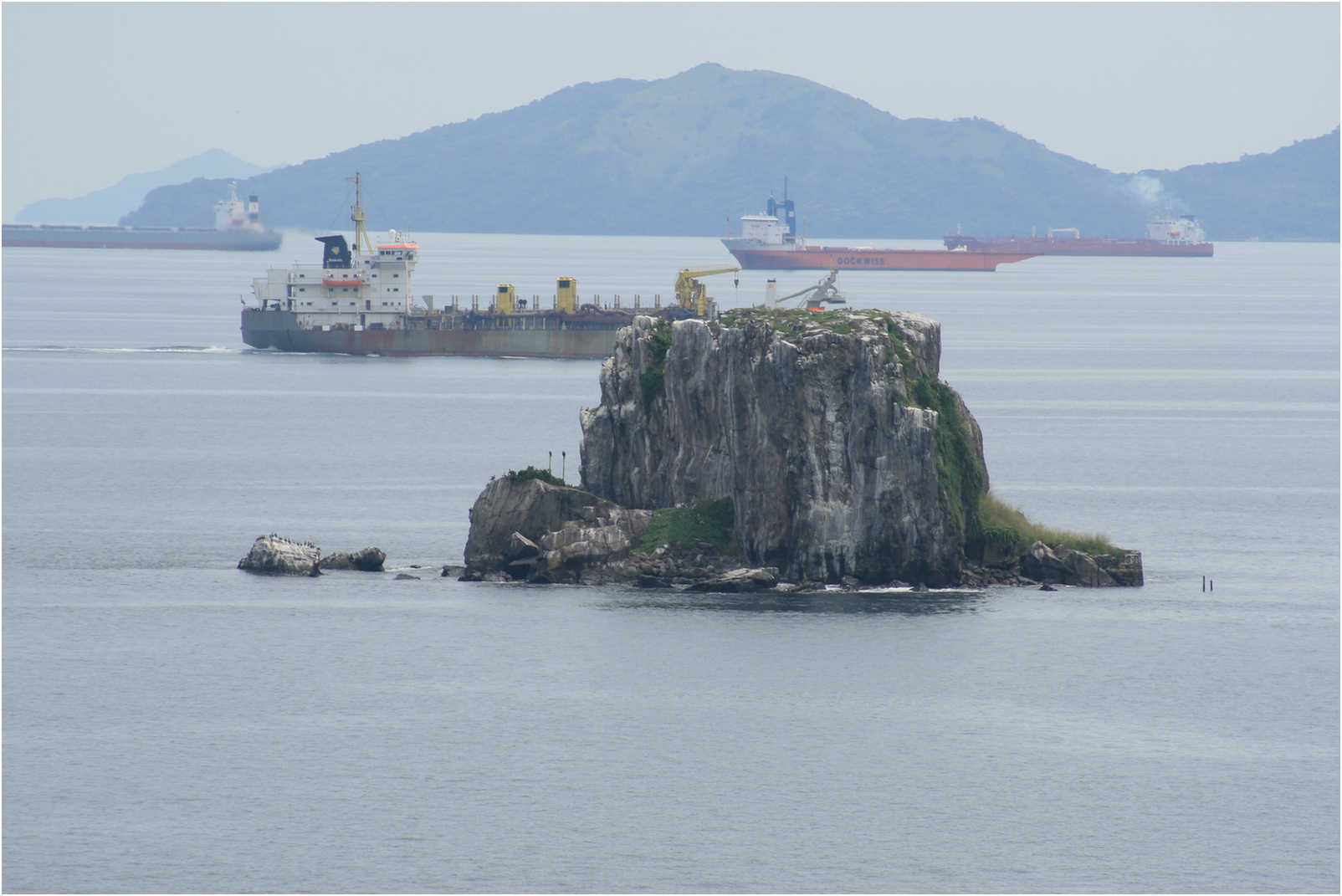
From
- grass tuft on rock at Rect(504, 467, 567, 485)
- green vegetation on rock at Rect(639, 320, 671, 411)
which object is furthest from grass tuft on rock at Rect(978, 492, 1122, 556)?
grass tuft on rock at Rect(504, 467, 567, 485)

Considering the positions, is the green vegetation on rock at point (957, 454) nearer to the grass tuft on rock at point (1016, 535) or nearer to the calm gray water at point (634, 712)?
the grass tuft on rock at point (1016, 535)

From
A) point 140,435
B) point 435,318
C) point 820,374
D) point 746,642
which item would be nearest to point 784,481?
point 820,374

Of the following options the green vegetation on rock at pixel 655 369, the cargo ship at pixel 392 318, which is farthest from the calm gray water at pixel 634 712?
the cargo ship at pixel 392 318

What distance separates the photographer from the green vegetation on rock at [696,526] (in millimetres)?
62188

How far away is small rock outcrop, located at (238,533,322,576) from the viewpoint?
64.3 meters

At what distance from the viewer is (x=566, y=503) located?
207ft

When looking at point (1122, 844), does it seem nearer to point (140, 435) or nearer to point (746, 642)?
point (746, 642)

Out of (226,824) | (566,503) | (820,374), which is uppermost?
(820,374)

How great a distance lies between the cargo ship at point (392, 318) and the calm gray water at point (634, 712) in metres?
62.5

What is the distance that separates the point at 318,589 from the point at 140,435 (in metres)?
44.3

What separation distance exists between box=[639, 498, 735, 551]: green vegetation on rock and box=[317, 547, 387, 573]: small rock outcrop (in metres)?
9.33

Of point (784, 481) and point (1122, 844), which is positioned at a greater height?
point (784, 481)

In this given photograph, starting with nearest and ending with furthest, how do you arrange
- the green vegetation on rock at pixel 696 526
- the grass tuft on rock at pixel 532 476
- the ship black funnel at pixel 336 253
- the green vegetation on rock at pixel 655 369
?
the green vegetation on rock at pixel 696 526
the grass tuft on rock at pixel 532 476
the green vegetation on rock at pixel 655 369
the ship black funnel at pixel 336 253

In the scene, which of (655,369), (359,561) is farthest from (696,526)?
(359,561)
